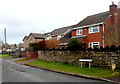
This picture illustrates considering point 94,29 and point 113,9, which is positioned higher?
point 113,9

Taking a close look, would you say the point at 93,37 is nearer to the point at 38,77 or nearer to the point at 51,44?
the point at 51,44

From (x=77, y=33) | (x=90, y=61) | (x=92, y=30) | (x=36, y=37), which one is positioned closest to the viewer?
(x=90, y=61)

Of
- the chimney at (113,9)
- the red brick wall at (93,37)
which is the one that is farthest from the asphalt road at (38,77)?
the chimney at (113,9)

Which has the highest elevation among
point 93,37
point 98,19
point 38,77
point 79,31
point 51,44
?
point 98,19

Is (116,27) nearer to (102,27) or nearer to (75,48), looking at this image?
(102,27)

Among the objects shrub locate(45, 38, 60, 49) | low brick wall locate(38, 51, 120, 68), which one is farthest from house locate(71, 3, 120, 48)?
low brick wall locate(38, 51, 120, 68)

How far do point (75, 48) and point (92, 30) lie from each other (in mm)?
10679

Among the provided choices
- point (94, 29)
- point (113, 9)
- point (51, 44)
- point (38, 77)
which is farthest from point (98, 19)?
point (38, 77)

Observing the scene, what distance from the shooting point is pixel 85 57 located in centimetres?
1571

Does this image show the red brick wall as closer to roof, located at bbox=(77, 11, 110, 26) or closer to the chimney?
roof, located at bbox=(77, 11, 110, 26)

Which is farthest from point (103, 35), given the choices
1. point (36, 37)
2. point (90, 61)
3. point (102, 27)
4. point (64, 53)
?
point (36, 37)

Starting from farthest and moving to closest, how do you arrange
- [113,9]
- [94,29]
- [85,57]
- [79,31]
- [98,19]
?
[79,31]
[98,19]
[94,29]
[113,9]
[85,57]

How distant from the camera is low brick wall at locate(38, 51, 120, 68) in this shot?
13036 millimetres

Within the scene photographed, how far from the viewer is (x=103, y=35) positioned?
2477cm
